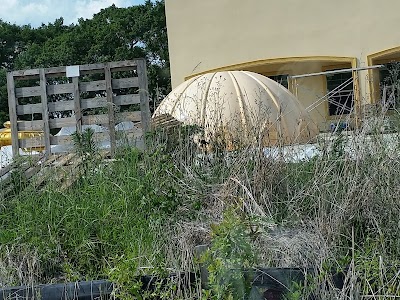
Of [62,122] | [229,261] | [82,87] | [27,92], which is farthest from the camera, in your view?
[27,92]

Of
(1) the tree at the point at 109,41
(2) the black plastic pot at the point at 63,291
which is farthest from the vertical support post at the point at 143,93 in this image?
(1) the tree at the point at 109,41

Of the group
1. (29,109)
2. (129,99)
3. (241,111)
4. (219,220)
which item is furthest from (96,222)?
(29,109)

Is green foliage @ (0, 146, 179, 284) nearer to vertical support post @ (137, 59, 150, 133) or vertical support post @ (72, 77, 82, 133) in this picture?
vertical support post @ (137, 59, 150, 133)

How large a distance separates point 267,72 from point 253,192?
11910 mm

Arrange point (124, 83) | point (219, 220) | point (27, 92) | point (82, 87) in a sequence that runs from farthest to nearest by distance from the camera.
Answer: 1. point (27, 92)
2. point (82, 87)
3. point (124, 83)
4. point (219, 220)

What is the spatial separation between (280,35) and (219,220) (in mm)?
11754

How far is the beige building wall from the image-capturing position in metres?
14.9

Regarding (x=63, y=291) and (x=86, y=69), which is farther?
(x=86, y=69)

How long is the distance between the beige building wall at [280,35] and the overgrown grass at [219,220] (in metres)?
9.77

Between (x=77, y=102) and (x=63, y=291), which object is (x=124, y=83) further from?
(x=63, y=291)

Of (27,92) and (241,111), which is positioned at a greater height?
(27,92)

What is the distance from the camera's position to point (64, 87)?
27.3ft

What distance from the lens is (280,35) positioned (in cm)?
1577

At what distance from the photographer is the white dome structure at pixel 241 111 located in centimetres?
550
